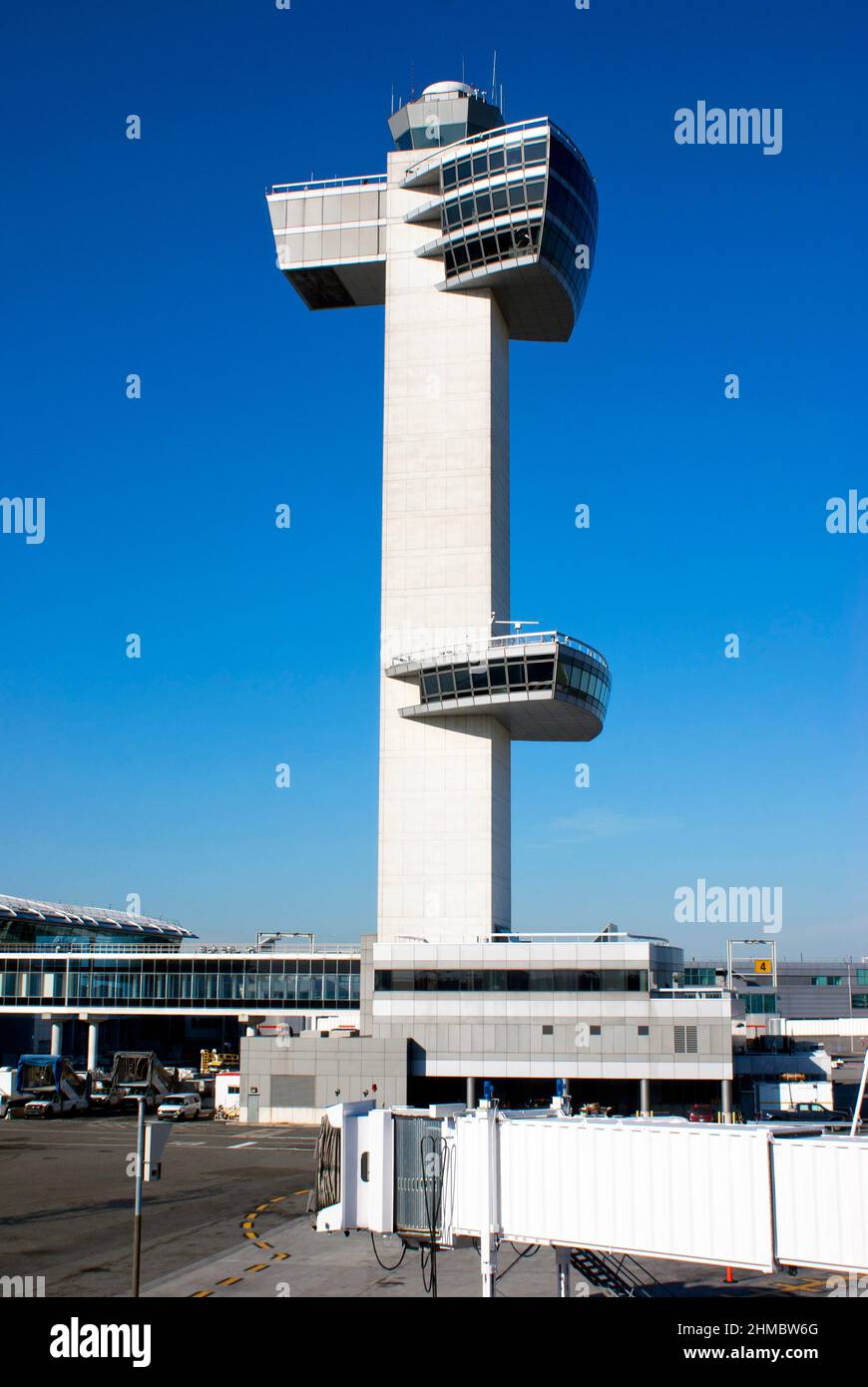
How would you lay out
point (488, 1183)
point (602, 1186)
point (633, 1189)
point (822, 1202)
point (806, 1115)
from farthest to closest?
point (806, 1115) < point (488, 1183) < point (602, 1186) < point (633, 1189) < point (822, 1202)

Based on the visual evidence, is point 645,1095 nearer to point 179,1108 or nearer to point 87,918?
point 179,1108

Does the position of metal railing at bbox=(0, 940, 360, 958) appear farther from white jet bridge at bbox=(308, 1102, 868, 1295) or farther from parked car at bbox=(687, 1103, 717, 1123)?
white jet bridge at bbox=(308, 1102, 868, 1295)

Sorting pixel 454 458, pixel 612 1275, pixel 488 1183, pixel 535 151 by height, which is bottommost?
pixel 612 1275

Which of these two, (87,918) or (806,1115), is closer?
(806,1115)

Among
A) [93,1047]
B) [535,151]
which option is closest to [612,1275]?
[535,151]

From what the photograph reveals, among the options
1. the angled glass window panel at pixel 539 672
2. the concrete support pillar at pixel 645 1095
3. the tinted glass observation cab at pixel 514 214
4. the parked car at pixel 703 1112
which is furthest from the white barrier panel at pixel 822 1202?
the tinted glass observation cab at pixel 514 214

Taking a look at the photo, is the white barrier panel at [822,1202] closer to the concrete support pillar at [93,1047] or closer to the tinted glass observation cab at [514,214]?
the tinted glass observation cab at [514,214]
